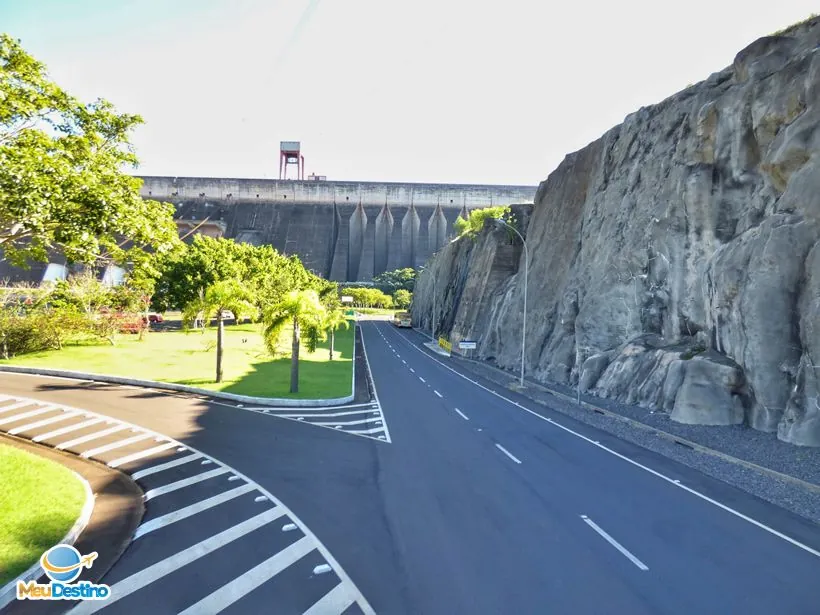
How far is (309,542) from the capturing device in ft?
27.6

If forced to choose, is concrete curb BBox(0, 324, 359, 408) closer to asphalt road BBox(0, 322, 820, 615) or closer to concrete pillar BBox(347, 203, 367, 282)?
asphalt road BBox(0, 322, 820, 615)

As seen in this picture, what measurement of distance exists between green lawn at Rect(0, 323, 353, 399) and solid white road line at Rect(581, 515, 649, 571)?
47.9ft

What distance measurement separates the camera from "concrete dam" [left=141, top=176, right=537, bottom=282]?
122 meters

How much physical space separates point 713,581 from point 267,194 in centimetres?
12911

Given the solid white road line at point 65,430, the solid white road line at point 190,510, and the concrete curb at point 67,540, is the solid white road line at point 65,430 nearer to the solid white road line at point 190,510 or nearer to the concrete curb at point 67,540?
the concrete curb at point 67,540

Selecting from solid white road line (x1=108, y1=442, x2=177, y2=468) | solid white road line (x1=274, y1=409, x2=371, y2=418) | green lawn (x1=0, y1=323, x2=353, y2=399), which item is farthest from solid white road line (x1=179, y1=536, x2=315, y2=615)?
green lawn (x1=0, y1=323, x2=353, y2=399)

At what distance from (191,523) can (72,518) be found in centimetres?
194

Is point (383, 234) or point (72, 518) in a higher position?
point (383, 234)

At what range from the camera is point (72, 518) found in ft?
29.0

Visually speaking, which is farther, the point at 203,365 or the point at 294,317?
the point at 203,365

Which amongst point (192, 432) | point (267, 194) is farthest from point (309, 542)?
point (267, 194)

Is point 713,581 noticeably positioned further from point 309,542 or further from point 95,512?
point 95,512

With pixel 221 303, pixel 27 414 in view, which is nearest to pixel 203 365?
pixel 221 303

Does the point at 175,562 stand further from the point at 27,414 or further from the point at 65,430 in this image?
the point at 27,414
